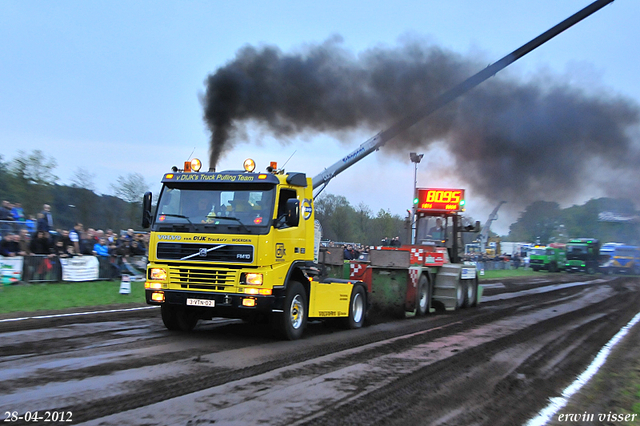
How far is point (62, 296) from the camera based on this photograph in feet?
46.4

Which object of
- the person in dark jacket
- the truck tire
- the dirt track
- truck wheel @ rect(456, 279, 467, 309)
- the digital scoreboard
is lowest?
the dirt track

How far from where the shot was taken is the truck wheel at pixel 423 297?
47.0ft

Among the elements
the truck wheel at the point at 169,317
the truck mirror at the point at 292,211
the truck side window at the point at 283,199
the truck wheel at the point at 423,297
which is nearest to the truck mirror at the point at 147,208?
the truck wheel at the point at 169,317

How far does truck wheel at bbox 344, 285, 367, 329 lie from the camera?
11398mm

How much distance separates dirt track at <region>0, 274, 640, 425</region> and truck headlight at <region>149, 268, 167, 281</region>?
955 mm

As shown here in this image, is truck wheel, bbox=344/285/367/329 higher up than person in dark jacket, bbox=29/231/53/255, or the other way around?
person in dark jacket, bbox=29/231/53/255

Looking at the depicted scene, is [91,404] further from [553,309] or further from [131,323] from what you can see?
[553,309]

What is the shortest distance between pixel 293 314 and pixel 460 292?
8285 mm

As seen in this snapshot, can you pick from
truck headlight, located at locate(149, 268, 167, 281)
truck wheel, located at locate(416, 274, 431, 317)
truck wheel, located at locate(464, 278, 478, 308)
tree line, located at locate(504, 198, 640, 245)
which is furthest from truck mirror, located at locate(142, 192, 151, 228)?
tree line, located at locate(504, 198, 640, 245)

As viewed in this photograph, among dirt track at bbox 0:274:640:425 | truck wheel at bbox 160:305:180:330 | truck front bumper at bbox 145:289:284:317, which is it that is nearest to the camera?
dirt track at bbox 0:274:640:425

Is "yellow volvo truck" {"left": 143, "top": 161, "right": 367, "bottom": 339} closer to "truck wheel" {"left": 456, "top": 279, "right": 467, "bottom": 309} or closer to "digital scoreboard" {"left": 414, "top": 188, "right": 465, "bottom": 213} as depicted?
"truck wheel" {"left": 456, "top": 279, "right": 467, "bottom": 309}

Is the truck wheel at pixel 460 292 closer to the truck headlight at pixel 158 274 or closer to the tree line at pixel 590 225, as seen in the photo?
the truck headlight at pixel 158 274

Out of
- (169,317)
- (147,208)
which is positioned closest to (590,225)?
(169,317)

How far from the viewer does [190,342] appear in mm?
8875
